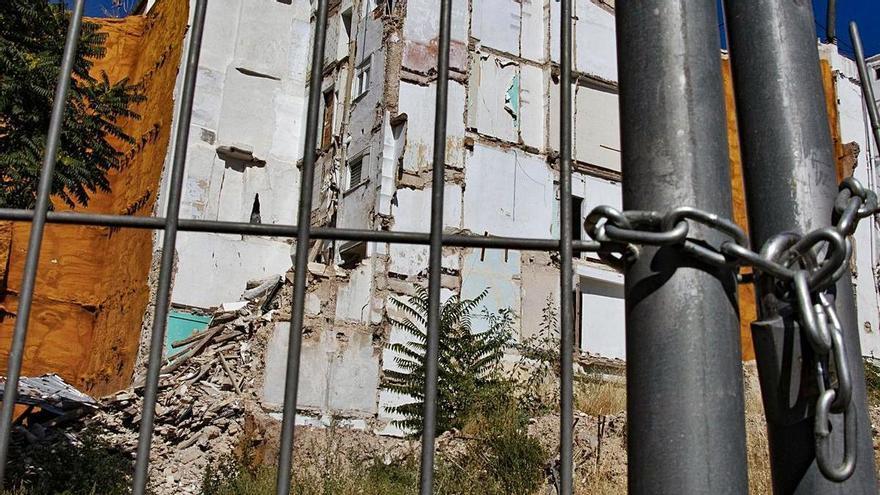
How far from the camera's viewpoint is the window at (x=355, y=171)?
64.5 ft

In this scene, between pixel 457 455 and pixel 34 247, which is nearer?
pixel 34 247

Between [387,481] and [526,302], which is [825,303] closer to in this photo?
[387,481]

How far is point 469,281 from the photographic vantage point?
18.8 m

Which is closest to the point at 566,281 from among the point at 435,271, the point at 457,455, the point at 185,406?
the point at 435,271

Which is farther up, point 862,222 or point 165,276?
point 862,222

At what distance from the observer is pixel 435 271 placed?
162cm

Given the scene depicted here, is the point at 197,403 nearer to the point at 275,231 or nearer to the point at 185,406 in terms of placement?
the point at 185,406

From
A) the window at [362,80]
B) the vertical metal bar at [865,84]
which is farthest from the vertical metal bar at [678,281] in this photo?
the window at [362,80]

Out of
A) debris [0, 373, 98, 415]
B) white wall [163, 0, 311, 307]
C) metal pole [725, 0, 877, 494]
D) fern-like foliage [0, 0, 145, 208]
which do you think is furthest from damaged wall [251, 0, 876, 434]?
metal pole [725, 0, 877, 494]

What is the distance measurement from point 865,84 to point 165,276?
4.75 feet

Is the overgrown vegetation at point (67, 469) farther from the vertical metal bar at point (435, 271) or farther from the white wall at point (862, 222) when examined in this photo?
the white wall at point (862, 222)

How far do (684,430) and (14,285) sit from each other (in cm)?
2322

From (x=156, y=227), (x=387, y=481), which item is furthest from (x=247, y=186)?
(x=156, y=227)

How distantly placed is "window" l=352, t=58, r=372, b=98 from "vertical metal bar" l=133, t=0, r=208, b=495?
1873cm
